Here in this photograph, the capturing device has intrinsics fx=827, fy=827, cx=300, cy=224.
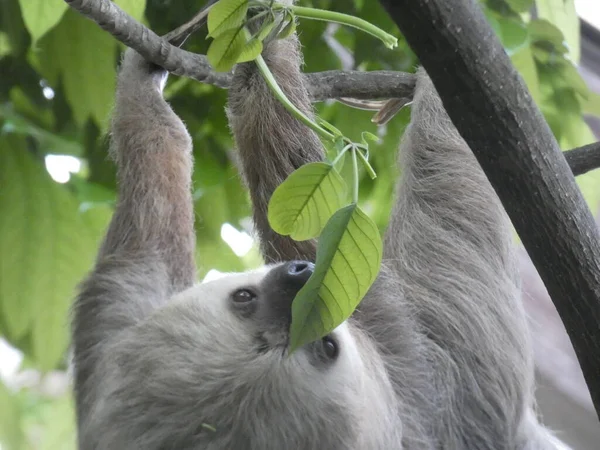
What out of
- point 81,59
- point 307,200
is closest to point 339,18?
point 307,200

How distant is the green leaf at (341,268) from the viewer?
5.02ft

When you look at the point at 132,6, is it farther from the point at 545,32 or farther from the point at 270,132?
the point at 545,32

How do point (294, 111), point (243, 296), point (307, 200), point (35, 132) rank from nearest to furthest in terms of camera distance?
1. point (307, 200)
2. point (294, 111)
3. point (243, 296)
4. point (35, 132)

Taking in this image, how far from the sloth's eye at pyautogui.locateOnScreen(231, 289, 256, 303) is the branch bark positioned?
861 millimetres

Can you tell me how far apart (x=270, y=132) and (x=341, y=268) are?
54.3 inches

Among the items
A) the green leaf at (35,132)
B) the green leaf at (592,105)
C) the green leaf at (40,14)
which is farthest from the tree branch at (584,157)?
the green leaf at (35,132)

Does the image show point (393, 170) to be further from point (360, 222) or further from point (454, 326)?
point (360, 222)

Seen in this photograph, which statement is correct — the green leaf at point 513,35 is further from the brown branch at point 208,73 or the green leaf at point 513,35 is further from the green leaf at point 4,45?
the green leaf at point 4,45

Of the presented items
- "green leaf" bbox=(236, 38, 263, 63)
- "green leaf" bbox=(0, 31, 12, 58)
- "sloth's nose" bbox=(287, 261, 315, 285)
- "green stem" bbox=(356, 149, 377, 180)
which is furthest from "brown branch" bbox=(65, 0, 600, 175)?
"green leaf" bbox=(0, 31, 12, 58)

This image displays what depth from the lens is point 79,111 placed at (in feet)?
9.43

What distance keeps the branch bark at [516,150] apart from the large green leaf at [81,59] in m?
1.65

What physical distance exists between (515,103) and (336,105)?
191 cm

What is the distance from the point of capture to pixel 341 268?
154 cm

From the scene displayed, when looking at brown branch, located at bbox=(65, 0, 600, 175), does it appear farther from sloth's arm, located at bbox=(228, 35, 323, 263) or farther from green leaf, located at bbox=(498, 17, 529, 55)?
green leaf, located at bbox=(498, 17, 529, 55)
